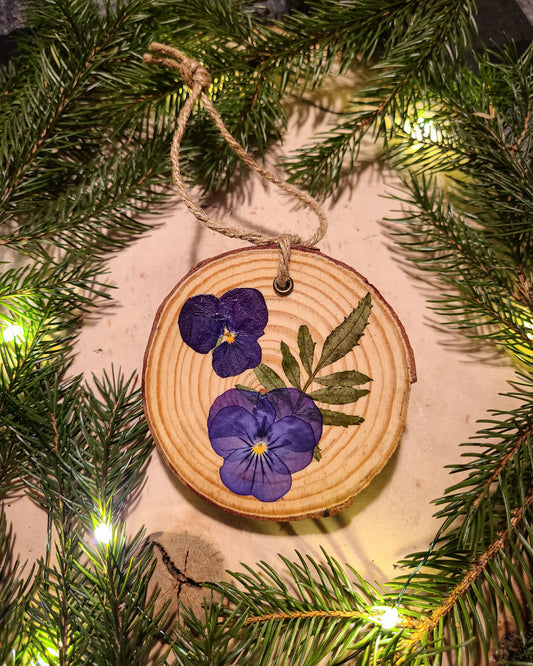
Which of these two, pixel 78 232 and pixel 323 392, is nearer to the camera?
pixel 323 392

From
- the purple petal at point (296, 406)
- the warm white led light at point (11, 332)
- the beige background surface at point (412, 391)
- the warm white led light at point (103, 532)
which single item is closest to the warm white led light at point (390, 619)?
the beige background surface at point (412, 391)

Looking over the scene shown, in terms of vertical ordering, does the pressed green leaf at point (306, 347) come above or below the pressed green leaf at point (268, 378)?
above

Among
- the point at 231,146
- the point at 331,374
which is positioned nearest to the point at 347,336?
the point at 331,374

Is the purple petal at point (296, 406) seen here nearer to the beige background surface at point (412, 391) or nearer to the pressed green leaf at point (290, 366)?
the pressed green leaf at point (290, 366)

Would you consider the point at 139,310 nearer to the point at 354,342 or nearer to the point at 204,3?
the point at 354,342

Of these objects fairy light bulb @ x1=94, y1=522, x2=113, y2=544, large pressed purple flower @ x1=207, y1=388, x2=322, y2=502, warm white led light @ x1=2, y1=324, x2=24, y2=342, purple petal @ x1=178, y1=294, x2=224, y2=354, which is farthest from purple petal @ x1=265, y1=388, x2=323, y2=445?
warm white led light @ x1=2, y1=324, x2=24, y2=342

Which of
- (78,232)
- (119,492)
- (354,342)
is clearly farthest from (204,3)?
(119,492)

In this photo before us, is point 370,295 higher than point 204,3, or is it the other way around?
point 204,3
